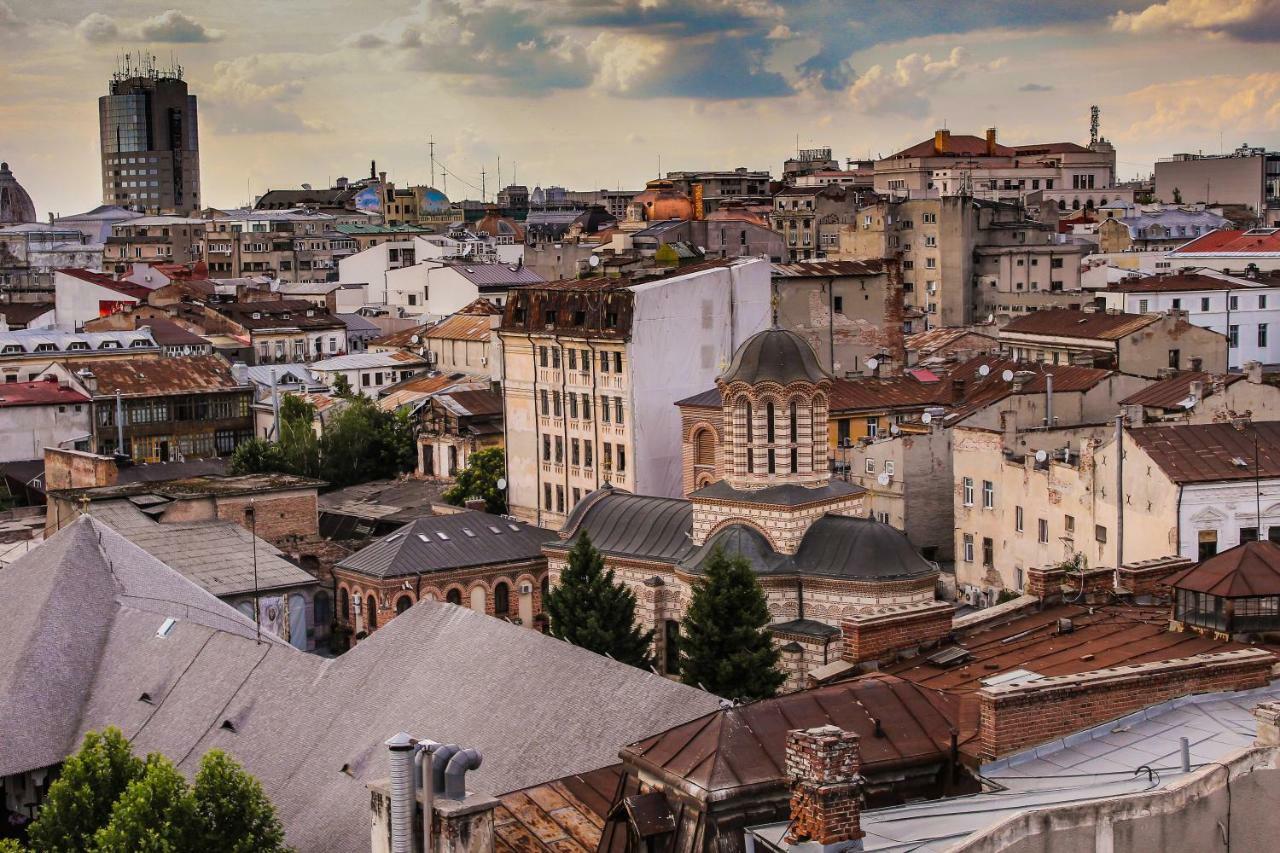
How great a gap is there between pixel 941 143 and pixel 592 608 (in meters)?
107

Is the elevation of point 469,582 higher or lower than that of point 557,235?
lower

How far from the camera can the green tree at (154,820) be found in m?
26.2

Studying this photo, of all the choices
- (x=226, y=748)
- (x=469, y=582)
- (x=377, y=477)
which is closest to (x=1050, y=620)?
(x=226, y=748)

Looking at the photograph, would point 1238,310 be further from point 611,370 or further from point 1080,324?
point 611,370

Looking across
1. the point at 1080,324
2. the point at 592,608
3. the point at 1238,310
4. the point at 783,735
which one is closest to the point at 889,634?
the point at 783,735

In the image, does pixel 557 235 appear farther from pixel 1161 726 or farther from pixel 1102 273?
pixel 1161 726

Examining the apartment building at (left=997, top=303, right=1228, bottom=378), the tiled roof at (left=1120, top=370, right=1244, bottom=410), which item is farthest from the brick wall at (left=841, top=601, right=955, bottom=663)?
the apartment building at (left=997, top=303, right=1228, bottom=378)

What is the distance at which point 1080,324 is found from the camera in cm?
7300

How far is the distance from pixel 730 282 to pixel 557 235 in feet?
330

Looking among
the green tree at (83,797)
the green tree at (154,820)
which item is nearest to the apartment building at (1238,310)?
the green tree at (83,797)

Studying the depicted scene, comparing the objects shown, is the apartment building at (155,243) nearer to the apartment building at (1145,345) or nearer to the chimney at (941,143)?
the chimney at (941,143)

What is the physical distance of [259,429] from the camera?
90750 mm

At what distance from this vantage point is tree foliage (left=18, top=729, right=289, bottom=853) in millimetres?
26531

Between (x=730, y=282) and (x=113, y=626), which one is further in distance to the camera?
(x=730, y=282)
